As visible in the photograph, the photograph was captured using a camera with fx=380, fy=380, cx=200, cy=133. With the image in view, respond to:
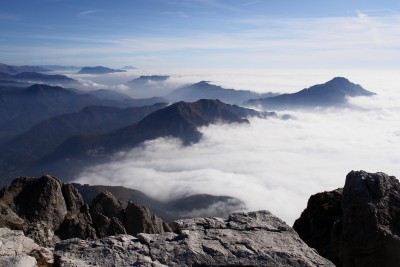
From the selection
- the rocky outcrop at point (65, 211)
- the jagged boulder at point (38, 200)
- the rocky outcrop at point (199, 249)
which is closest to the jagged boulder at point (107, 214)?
the rocky outcrop at point (65, 211)

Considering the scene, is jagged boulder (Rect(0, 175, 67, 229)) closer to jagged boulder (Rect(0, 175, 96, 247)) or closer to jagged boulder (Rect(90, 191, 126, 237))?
jagged boulder (Rect(0, 175, 96, 247))

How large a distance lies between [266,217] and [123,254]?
6.59m

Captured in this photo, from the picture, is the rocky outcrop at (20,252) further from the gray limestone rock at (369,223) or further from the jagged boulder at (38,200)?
the jagged boulder at (38,200)

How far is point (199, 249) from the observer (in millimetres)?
13641

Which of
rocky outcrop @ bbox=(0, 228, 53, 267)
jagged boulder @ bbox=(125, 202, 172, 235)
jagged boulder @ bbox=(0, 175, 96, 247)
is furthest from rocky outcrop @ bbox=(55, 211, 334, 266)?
jagged boulder @ bbox=(125, 202, 172, 235)

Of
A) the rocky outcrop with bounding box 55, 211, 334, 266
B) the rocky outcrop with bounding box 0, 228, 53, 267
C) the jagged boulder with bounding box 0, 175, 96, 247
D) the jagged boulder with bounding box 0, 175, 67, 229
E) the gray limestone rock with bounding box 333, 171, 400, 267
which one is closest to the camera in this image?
the rocky outcrop with bounding box 0, 228, 53, 267

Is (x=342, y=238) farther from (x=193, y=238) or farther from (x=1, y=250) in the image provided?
(x=1, y=250)

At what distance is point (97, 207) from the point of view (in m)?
68.9

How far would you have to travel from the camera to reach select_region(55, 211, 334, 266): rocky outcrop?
12.9m

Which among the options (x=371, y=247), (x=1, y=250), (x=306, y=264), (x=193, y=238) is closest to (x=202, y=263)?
(x=193, y=238)

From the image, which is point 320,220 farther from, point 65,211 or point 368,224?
point 65,211

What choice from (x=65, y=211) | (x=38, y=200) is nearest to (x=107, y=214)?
(x=65, y=211)

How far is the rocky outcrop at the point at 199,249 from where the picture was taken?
42.5 feet

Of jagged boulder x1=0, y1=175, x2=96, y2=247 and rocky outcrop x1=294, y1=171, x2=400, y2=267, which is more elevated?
rocky outcrop x1=294, y1=171, x2=400, y2=267
